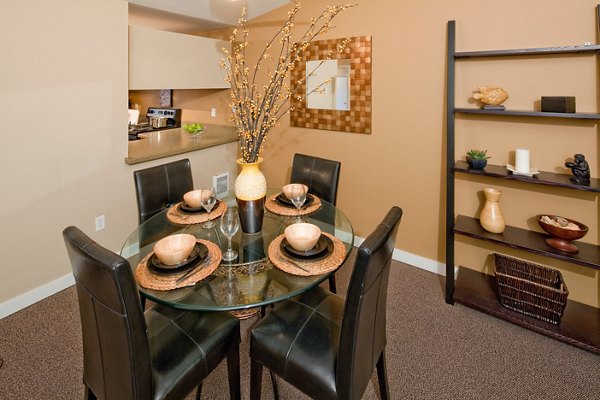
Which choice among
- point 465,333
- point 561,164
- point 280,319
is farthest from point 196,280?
point 561,164

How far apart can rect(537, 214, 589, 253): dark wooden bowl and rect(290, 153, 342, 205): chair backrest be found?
1.35 metres

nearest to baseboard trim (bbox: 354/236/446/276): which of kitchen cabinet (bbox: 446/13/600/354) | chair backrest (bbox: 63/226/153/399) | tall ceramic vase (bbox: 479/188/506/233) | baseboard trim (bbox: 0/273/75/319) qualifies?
kitchen cabinet (bbox: 446/13/600/354)

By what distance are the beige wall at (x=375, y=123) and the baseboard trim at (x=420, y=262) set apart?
0.15 feet

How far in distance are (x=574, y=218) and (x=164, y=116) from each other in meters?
4.46

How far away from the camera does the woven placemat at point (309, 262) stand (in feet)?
4.56

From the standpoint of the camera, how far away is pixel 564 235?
2.04 meters

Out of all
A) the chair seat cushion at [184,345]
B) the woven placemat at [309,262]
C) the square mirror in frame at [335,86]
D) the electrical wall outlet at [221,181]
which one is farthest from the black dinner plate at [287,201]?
the electrical wall outlet at [221,181]

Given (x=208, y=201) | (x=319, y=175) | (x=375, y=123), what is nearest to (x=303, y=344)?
(x=208, y=201)

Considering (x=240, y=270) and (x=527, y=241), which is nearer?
(x=240, y=270)

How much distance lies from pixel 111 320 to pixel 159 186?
135 cm

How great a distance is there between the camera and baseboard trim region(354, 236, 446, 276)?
281 centimetres

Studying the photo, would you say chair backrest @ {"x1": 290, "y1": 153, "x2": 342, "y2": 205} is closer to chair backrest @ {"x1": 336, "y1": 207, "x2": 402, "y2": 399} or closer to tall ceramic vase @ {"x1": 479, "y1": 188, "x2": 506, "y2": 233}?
tall ceramic vase @ {"x1": 479, "y1": 188, "x2": 506, "y2": 233}

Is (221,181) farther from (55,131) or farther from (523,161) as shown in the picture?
(523,161)

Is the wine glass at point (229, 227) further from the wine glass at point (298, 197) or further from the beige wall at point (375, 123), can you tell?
the beige wall at point (375, 123)
